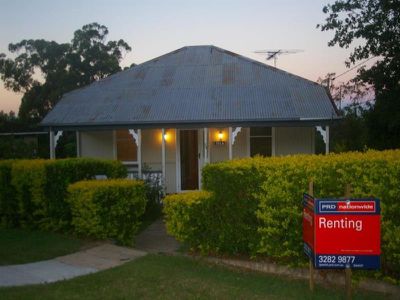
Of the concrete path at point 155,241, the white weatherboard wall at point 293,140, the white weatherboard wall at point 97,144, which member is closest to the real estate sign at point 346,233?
the concrete path at point 155,241

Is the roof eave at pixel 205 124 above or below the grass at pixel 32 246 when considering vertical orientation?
above

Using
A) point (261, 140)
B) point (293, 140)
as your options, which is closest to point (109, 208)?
point (261, 140)

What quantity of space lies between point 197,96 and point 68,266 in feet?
33.1

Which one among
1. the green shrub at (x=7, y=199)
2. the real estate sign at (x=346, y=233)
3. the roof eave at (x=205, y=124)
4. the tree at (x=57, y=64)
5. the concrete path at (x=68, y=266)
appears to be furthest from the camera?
the tree at (x=57, y=64)

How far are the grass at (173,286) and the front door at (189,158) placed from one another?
9970 mm

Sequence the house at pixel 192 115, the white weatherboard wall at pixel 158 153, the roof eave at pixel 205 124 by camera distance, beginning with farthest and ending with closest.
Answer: the white weatherboard wall at pixel 158 153, the house at pixel 192 115, the roof eave at pixel 205 124

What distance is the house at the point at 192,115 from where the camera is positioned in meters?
15.8

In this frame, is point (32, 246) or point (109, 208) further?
point (109, 208)

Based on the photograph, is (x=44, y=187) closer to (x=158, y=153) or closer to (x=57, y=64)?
(x=158, y=153)

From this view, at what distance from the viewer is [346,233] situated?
6246 mm

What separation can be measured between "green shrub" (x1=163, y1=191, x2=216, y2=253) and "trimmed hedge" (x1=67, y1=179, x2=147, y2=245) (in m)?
1.62

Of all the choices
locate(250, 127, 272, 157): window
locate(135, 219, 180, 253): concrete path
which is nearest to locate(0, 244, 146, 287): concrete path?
locate(135, 219, 180, 253): concrete path

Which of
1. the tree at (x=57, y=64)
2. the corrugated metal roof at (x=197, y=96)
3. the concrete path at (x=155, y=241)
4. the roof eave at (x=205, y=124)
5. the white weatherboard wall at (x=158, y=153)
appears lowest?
the concrete path at (x=155, y=241)

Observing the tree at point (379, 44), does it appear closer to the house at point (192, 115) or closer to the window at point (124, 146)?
the house at point (192, 115)
